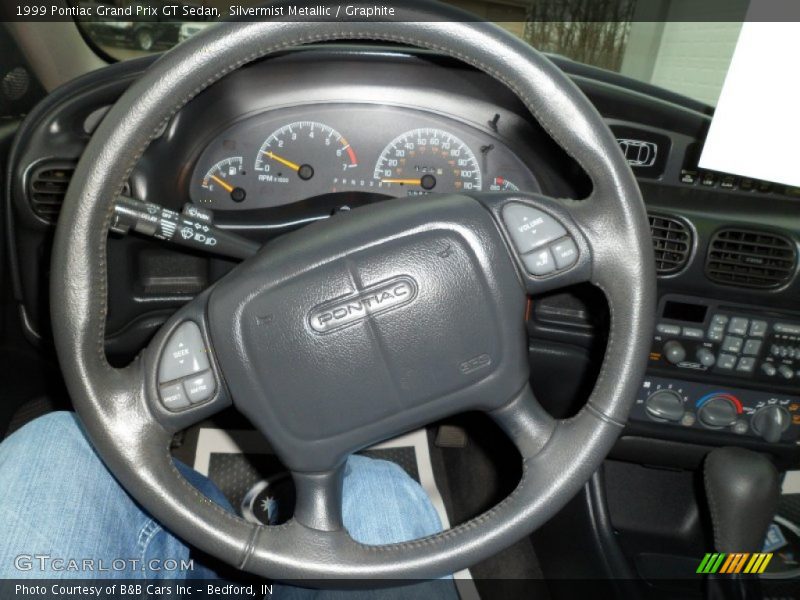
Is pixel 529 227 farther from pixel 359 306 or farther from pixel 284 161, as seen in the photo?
pixel 284 161

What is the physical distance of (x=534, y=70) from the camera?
0.73m

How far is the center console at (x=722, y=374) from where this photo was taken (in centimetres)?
118

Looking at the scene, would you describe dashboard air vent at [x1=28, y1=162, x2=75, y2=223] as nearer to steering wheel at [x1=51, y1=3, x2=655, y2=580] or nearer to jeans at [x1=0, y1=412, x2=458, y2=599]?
jeans at [x1=0, y1=412, x2=458, y2=599]

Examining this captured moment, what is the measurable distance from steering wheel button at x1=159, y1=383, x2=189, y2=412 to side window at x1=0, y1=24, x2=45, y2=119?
2.85ft

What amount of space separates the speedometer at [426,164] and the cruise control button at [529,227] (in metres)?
0.43

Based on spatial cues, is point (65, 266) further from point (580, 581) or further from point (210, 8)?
point (580, 581)

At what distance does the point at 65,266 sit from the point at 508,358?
0.54 meters

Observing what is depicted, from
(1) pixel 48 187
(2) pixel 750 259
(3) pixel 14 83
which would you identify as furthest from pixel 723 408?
(3) pixel 14 83

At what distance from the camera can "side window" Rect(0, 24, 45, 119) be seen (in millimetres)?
1325

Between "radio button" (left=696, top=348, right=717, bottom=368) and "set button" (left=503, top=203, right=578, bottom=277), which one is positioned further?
"radio button" (left=696, top=348, right=717, bottom=368)

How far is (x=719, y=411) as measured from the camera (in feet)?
4.11

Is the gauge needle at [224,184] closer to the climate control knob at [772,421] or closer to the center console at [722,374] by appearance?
the center console at [722,374]

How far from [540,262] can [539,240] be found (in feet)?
0.09

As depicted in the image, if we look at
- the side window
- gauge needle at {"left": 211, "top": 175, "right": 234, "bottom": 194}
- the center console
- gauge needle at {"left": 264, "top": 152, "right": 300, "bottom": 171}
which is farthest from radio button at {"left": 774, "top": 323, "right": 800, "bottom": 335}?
the side window
